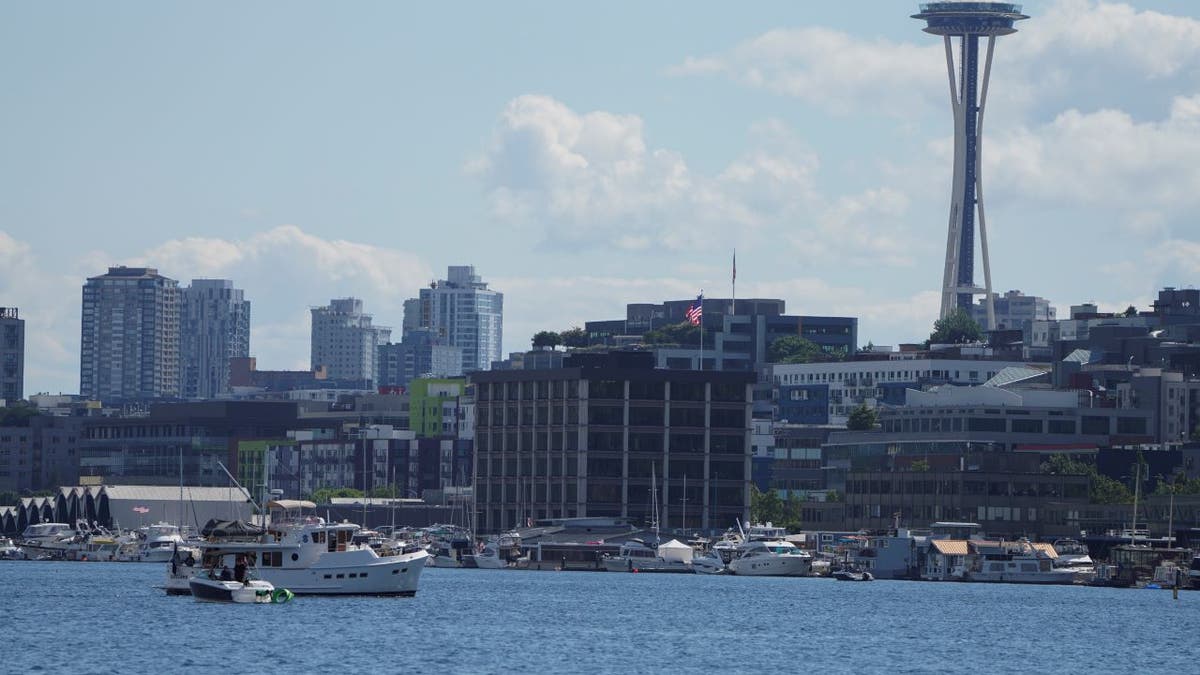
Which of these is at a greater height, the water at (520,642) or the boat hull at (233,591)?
the boat hull at (233,591)

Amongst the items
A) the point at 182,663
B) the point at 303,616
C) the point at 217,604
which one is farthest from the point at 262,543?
the point at 182,663

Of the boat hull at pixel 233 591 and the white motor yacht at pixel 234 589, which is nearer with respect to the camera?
the boat hull at pixel 233 591

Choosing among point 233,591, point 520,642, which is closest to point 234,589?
point 233,591

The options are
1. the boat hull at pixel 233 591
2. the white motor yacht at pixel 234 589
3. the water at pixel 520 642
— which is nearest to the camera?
the water at pixel 520 642

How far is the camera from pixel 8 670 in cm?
13688

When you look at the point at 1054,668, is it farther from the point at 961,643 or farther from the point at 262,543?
the point at 262,543

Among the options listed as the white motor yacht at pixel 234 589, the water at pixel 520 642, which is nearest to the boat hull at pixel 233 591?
the white motor yacht at pixel 234 589

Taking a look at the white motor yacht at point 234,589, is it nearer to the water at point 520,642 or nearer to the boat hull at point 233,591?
the boat hull at point 233,591

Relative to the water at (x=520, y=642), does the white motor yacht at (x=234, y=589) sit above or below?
above

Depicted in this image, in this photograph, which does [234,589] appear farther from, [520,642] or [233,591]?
[520,642]

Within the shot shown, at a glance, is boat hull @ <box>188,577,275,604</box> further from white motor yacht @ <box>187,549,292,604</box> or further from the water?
the water

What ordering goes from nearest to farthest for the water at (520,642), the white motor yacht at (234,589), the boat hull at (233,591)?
the water at (520,642)
the boat hull at (233,591)
the white motor yacht at (234,589)

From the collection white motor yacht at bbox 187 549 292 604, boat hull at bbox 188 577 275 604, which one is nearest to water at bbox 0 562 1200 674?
white motor yacht at bbox 187 549 292 604

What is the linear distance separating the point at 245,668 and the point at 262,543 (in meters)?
60.4
